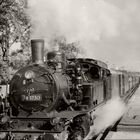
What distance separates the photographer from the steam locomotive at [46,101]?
8398 millimetres

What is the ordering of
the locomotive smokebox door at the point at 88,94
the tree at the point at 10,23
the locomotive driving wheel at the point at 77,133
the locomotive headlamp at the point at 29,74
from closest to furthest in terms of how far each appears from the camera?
the locomotive headlamp at the point at 29,74 < the locomotive driving wheel at the point at 77,133 < the locomotive smokebox door at the point at 88,94 < the tree at the point at 10,23

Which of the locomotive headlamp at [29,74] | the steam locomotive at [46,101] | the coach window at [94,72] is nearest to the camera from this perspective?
the steam locomotive at [46,101]

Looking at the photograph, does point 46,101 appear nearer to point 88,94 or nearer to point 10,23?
point 88,94

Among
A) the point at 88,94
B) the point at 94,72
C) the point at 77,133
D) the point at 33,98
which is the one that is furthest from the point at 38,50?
the point at 94,72

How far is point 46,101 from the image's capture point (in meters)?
8.93

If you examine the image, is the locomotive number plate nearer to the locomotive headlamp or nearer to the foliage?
the locomotive headlamp

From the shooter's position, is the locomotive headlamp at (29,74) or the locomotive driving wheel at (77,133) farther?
the locomotive driving wheel at (77,133)

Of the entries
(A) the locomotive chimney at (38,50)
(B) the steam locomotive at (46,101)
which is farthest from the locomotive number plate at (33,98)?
(A) the locomotive chimney at (38,50)

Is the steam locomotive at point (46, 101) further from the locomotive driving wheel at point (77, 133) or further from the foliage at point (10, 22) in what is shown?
the foliage at point (10, 22)

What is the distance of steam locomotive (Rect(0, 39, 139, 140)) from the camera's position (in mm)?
8398

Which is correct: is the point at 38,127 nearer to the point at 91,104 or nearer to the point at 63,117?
the point at 63,117

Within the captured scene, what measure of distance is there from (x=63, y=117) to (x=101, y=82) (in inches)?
136

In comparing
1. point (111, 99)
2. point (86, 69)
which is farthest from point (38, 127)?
point (111, 99)

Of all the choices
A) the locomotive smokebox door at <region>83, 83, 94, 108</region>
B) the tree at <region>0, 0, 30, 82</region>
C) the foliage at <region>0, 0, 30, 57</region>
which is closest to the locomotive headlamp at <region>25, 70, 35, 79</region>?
the locomotive smokebox door at <region>83, 83, 94, 108</region>
